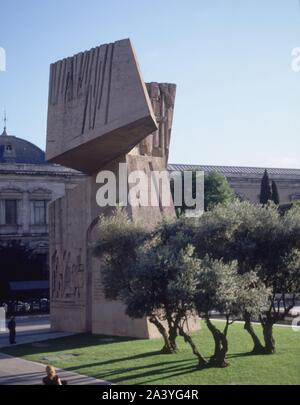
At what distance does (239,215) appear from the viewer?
2053cm

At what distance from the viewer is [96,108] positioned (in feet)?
84.7

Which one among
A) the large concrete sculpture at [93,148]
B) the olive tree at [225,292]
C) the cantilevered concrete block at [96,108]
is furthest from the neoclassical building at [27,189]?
the olive tree at [225,292]

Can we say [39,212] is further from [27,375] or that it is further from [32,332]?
[27,375]

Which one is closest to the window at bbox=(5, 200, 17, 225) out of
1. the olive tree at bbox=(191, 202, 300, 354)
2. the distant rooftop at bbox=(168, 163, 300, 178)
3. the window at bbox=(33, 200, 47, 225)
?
the window at bbox=(33, 200, 47, 225)

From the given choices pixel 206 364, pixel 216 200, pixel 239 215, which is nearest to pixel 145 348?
pixel 206 364

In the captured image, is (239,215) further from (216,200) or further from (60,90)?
(216,200)

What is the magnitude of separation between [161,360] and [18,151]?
1651 inches

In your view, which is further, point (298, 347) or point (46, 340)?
point (46, 340)

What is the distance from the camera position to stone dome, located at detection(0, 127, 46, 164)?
58.7m

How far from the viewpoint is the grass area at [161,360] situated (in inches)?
709

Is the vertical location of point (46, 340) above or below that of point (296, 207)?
below

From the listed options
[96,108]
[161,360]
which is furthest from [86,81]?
[161,360]

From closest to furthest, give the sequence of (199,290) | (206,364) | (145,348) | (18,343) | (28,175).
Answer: (199,290)
(206,364)
(145,348)
(18,343)
(28,175)

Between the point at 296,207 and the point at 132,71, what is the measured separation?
7801 millimetres
